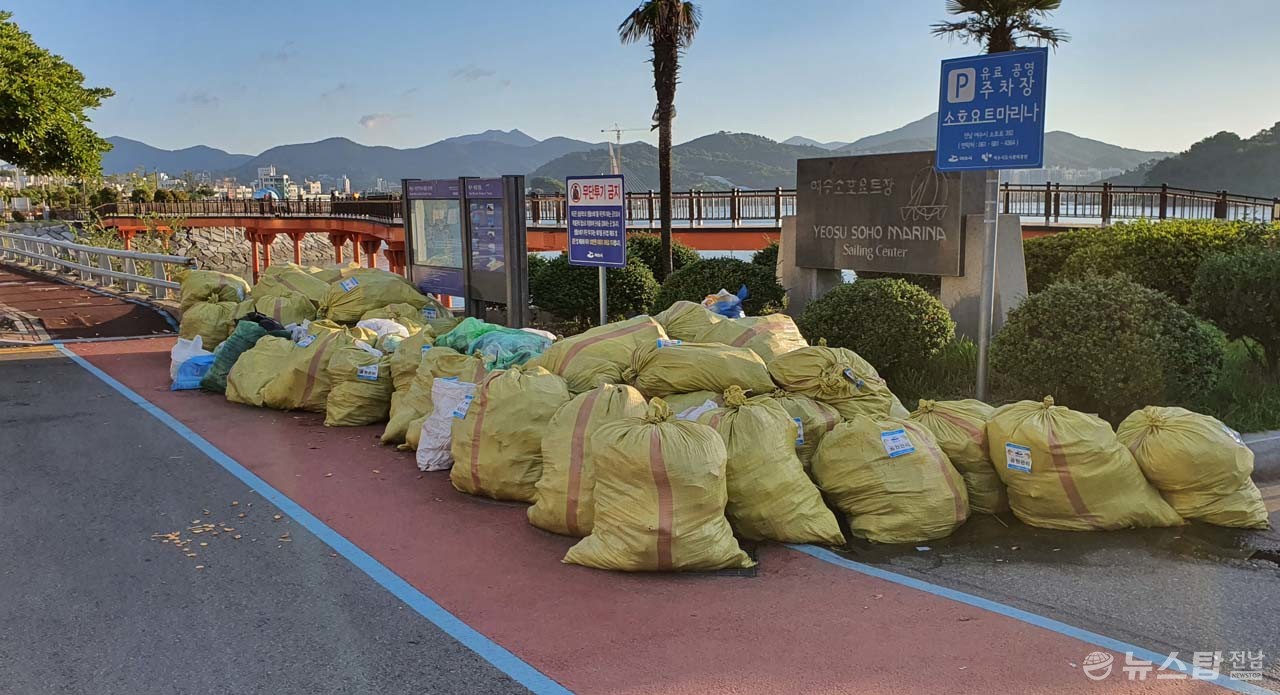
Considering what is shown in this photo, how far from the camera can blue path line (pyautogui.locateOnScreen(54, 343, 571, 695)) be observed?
3.56 meters

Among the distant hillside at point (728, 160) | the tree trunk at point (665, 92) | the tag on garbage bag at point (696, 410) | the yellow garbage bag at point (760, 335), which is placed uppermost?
the distant hillside at point (728, 160)

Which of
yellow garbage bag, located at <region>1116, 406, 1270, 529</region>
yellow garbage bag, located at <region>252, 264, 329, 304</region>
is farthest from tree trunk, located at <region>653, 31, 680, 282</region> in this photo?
yellow garbage bag, located at <region>1116, 406, 1270, 529</region>

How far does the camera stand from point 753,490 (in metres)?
4.84

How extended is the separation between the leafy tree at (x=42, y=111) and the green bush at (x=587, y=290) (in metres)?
6.67

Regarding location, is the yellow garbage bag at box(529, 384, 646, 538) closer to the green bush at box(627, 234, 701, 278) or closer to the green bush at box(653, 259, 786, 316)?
the green bush at box(653, 259, 786, 316)

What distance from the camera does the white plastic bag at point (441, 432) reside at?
20.7 feet

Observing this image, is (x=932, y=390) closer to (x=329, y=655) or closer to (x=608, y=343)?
(x=608, y=343)

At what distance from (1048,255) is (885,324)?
4536mm

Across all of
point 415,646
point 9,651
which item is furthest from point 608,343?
point 9,651

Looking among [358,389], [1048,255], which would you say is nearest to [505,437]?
[358,389]

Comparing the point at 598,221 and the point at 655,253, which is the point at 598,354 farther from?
the point at 655,253

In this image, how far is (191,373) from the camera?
945cm

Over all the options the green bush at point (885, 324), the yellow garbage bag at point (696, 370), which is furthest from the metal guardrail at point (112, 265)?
the yellow garbage bag at point (696, 370)

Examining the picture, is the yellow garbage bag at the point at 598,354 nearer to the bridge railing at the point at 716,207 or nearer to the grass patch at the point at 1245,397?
the grass patch at the point at 1245,397
